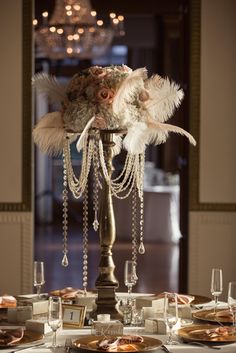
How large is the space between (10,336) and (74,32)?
9.28 meters

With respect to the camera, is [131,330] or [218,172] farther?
[218,172]

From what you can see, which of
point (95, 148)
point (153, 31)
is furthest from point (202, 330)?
point (153, 31)

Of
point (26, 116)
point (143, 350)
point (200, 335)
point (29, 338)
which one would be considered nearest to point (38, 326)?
point (29, 338)

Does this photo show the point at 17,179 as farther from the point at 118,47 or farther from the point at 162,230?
the point at 118,47

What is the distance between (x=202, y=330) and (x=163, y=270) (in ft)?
20.4

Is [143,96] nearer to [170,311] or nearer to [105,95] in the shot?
[105,95]

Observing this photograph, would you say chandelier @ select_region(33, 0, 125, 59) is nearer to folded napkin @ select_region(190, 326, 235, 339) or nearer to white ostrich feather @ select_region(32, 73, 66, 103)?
white ostrich feather @ select_region(32, 73, 66, 103)

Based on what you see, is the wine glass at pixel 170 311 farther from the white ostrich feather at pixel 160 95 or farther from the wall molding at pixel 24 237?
the wall molding at pixel 24 237

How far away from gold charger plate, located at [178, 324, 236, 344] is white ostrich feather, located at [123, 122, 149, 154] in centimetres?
87

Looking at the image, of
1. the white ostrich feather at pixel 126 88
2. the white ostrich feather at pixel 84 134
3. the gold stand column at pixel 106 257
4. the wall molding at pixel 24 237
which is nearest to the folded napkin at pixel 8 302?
the gold stand column at pixel 106 257

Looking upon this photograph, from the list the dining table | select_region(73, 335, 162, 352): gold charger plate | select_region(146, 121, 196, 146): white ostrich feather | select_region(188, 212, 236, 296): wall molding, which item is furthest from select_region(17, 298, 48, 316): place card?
select_region(188, 212, 236, 296): wall molding

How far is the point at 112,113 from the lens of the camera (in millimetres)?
4062

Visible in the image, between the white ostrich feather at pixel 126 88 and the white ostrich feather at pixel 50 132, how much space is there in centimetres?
35

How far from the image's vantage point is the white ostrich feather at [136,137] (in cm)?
416
